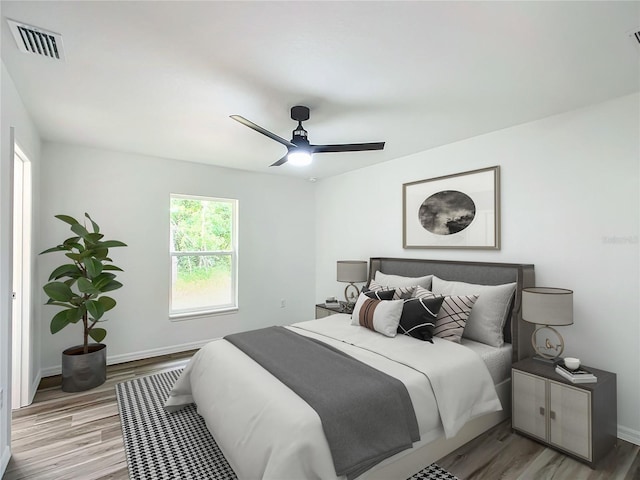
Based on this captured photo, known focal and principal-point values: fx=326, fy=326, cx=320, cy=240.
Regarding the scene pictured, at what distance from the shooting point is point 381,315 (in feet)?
9.51

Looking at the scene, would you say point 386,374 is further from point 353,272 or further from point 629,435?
point 353,272

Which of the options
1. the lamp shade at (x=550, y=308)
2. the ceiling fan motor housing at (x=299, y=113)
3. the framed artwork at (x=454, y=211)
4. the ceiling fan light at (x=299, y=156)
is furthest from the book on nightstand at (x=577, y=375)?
the ceiling fan motor housing at (x=299, y=113)

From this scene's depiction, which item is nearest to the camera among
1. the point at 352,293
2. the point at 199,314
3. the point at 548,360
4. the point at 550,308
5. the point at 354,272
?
the point at 550,308

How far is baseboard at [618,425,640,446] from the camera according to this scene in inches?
93.0

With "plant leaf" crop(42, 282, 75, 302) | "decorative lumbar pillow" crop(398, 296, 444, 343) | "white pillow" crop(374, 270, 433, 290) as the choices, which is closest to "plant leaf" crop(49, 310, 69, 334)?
"plant leaf" crop(42, 282, 75, 302)

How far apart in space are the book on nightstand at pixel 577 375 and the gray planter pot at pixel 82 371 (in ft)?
13.4

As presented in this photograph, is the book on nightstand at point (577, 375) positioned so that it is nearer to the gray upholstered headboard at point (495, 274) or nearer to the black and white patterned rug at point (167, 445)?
the gray upholstered headboard at point (495, 274)

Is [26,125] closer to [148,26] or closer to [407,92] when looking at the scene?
[148,26]

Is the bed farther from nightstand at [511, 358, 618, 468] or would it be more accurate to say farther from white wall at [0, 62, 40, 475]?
white wall at [0, 62, 40, 475]

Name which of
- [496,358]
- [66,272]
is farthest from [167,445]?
[496,358]

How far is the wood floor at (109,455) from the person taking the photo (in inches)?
80.9

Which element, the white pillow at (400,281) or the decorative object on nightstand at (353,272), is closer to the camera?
the white pillow at (400,281)

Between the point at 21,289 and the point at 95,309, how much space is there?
1.94 feet

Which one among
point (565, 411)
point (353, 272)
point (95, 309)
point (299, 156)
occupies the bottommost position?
point (565, 411)
